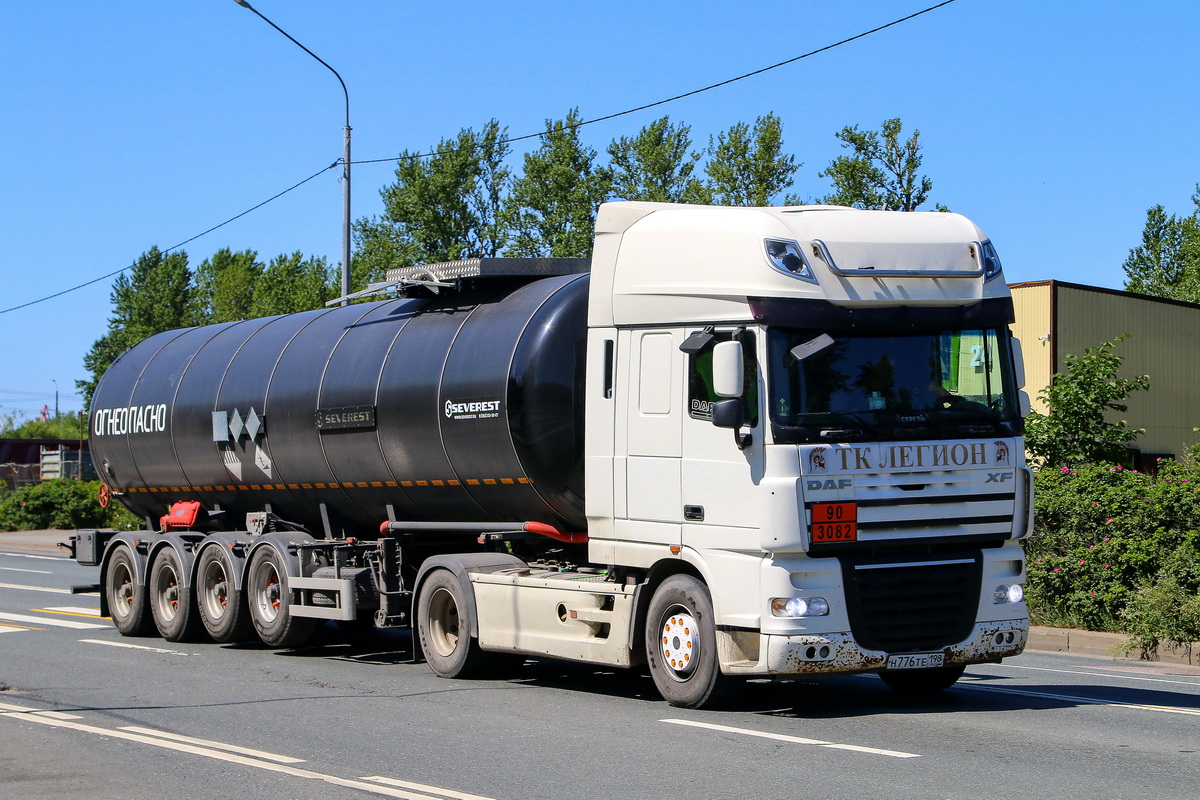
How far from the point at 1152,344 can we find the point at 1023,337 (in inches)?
199

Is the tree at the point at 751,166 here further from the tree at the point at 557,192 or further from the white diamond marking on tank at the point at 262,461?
the white diamond marking on tank at the point at 262,461

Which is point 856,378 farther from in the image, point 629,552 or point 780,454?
point 629,552

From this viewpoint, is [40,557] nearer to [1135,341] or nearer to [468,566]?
[468,566]

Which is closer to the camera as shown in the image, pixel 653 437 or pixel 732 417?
pixel 732 417

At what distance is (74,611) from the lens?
64.6ft

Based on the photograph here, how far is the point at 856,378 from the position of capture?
31.5ft

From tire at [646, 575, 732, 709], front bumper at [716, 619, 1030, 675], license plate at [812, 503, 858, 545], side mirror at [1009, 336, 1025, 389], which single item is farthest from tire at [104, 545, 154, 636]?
side mirror at [1009, 336, 1025, 389]

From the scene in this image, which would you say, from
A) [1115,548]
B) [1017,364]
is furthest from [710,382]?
[1115,548]

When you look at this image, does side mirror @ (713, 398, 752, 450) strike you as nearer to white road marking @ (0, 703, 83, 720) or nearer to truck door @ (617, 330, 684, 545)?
truck door @ (617, 330, 684, 545)

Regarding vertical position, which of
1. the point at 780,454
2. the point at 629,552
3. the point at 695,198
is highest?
the point at 695,198

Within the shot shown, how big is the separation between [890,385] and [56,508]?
1558 inches

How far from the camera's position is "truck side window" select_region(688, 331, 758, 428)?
9469 millimetres

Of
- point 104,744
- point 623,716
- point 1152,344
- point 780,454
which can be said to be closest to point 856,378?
point 780,454

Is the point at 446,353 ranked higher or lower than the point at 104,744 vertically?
higher
